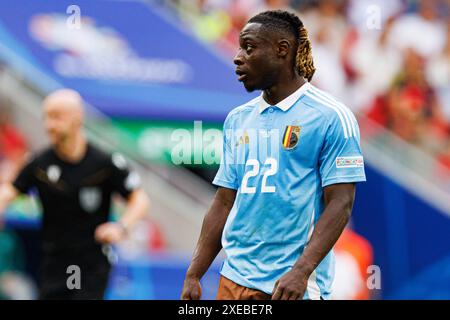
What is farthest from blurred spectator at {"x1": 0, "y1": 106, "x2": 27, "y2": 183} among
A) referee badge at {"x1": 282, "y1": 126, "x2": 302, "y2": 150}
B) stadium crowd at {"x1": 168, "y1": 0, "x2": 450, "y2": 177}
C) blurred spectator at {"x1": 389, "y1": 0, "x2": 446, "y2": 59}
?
referee badge at {"x1": 282, "y1": 126, "x2": 302, "y2": 150}

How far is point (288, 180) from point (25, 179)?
12.7 feet

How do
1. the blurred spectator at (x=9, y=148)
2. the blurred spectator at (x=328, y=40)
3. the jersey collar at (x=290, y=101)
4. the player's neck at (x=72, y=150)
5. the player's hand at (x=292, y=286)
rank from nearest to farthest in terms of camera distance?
the player's hand at (x=292, y=286), the jersey collar at (x=290, y=101), the player's neck at (x=72, y=150), the blurred spectator at (x=9, y=148), the blurred spectator at (x=328, y=40)

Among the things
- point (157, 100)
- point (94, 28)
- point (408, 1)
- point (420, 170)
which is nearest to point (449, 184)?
point (420, 170)

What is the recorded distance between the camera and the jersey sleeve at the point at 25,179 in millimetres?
8430

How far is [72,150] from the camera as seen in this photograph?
8.61m

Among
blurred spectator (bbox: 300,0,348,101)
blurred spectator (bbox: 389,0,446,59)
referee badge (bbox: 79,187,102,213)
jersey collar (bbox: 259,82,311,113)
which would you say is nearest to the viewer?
jersey collar (bbox: 259,82,311,113)

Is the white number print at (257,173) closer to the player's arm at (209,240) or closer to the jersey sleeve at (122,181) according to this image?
the player's arm at (209,240)

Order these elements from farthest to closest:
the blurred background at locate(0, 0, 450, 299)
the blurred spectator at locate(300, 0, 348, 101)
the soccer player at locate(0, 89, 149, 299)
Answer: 1. the blurred spectator at locate(300, 0, 348, 101)
2. the blurred background at locate(0, 0, 450, 299)
3. the soccer player at locate(0, 89, 149, 299)

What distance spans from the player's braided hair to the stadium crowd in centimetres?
543

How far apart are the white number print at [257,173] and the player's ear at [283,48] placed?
52 cm

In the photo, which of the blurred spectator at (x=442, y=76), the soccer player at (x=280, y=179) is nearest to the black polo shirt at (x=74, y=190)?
the soccer player at (x=280, y=179)

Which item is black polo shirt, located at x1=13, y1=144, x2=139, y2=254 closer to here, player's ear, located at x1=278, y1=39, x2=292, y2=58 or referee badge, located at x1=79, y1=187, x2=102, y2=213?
referee badge, located at x1=79, y1=187, x2=102, y2=213

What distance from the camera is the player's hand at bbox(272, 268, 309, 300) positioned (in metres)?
4.81

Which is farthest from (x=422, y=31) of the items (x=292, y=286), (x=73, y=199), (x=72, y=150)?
(x=292, y=286)
